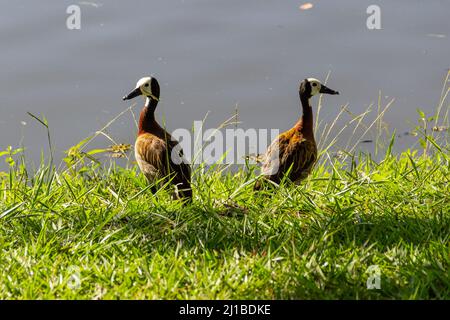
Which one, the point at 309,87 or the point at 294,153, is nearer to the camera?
the point at 294,153

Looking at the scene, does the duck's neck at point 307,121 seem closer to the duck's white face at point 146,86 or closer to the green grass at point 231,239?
the green grass at point 231,239

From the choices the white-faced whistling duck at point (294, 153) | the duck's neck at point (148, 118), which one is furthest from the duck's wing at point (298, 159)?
the duck's neck at point (148, 118)

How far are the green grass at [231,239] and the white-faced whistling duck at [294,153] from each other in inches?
6.6

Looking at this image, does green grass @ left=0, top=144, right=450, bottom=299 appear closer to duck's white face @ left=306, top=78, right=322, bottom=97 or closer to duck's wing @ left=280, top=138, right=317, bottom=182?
duck's wing @ left=280, top=138, right=317, bottom=182

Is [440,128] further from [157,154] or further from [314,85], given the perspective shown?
[157,154]

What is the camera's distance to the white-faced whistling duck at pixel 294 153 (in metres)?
6.08

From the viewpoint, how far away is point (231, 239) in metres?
4.98

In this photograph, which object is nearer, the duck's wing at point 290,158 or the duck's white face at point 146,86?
the duck's wing at point 290,158

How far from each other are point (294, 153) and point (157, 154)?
95 cm

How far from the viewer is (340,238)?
501cm

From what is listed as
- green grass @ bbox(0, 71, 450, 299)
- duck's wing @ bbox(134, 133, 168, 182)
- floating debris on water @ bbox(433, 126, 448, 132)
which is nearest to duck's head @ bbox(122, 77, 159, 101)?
duck's wing @ bbox(134, 133, 168, 182)

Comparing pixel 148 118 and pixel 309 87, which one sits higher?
pixel 309 87

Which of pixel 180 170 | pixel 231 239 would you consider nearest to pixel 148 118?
pixel 180 170
